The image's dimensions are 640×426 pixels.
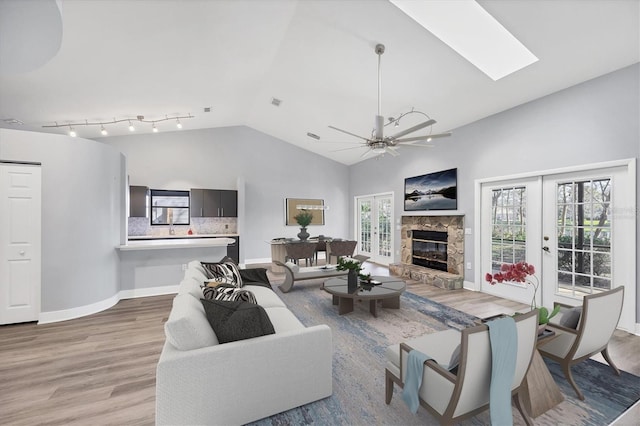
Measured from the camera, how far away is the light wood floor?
75.5 inches

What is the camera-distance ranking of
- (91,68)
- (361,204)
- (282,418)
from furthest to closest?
(361,204) → (91,68) → (282,418)

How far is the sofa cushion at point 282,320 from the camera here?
2.30 meters

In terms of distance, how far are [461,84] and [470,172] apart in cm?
172

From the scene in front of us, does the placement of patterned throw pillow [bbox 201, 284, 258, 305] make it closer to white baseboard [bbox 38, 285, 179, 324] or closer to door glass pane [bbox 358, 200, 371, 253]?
white baseboard [bbox 38, 285, 179, 324]

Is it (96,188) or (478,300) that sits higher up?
(96,188)

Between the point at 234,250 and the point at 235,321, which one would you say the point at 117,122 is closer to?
the point at 234,250

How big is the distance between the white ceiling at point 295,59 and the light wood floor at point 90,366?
3.05 meters

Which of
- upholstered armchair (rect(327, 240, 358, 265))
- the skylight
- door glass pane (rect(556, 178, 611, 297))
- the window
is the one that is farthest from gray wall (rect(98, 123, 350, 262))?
door glass pane (rect(556, 178, 611, 297))

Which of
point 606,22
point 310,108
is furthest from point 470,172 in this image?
point 310,108

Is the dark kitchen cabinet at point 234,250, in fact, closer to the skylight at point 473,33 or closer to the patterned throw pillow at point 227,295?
the patterned throw pillow at point 227,295

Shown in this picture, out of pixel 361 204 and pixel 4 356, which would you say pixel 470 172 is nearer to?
pixel 361 204

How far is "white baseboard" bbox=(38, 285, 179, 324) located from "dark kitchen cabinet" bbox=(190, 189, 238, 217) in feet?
8.41

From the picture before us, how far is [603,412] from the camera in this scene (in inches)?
74.7

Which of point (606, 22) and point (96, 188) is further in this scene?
point (96, 188)
